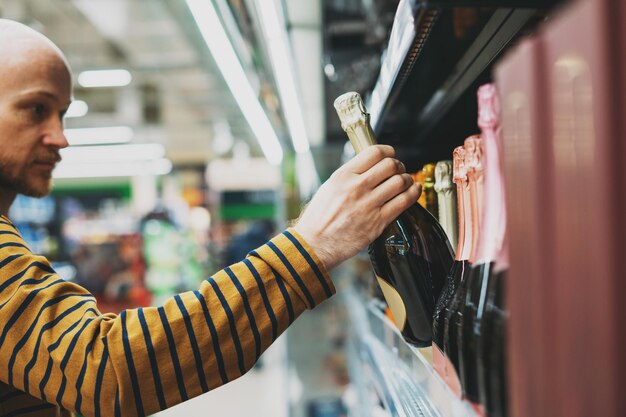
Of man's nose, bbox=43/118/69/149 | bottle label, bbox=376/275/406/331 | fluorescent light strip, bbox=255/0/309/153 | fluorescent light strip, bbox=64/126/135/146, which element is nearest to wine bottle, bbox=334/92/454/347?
bottle label, bbox=376/275/406/331

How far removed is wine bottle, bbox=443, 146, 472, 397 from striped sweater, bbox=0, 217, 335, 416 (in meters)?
0.18

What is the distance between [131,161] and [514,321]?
14.0 metres

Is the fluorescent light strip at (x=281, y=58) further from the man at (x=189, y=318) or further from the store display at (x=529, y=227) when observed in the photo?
the store display at (x=529, y=227)

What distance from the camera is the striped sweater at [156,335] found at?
0.81 m

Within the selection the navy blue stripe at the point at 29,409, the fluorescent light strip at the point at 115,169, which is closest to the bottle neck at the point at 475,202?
the navy blue stripe at the point at 29,409

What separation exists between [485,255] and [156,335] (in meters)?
0.46

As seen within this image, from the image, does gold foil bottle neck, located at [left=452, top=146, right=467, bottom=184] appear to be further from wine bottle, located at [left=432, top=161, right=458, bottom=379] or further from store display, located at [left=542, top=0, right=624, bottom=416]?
store display, located at [left=542, top=0, right=624, bottom=416]

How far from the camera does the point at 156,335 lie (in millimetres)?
818

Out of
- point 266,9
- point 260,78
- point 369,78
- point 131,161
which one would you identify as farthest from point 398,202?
point 131,161

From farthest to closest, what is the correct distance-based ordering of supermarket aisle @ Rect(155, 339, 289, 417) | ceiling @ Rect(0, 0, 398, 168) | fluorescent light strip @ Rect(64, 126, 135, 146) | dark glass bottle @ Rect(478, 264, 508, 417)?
fluorescent light strip @ Rect(64, 126, 135, 146) → supermarket aisle @ Rect(155, 339, 289, 417) → ceiling @ Rect(0, 0, 398, 168) → dark glass bottle @ Rect(478, 264, 508, 417)

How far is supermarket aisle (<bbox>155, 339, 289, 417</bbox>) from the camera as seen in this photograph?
19.2 ft

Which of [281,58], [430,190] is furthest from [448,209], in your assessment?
[281,58]

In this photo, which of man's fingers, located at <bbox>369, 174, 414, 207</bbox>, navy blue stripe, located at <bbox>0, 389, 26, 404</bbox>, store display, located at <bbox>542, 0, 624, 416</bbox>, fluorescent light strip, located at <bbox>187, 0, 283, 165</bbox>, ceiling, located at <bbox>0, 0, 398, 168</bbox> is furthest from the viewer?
ceiling, located at <bbox>0, 0, 398, 168</bbox>

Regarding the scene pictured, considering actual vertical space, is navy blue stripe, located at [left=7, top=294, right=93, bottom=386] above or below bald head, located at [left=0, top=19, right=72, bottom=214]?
below
